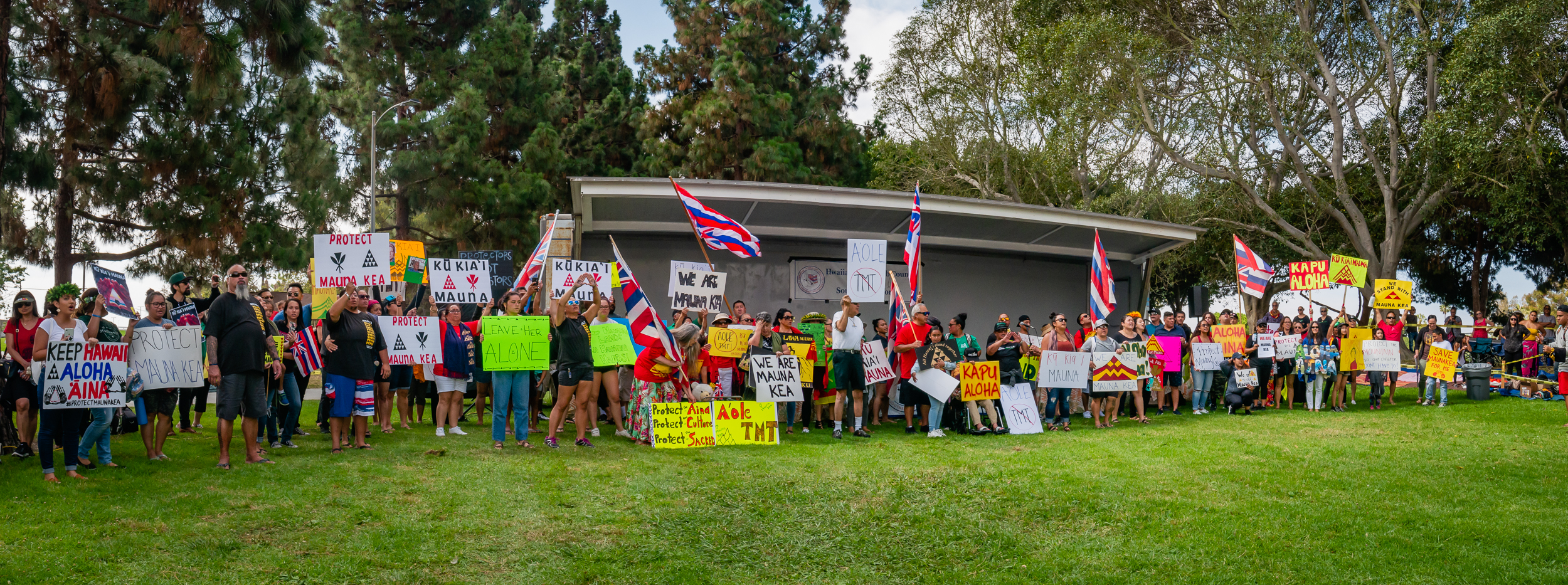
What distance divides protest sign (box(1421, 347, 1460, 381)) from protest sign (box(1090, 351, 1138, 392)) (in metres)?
6.73

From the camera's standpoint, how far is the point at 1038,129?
108 feet

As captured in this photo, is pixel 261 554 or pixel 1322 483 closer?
pixel 261 554

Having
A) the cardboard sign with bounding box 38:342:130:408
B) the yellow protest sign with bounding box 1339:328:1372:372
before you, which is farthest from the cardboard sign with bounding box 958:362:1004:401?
the cardboard sign with bounding box 38:342:130:408

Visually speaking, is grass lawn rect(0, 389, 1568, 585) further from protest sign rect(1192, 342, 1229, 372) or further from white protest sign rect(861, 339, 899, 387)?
protest sign rect(1192, 342, 1229, 372)

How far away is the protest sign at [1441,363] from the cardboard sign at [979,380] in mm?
8829

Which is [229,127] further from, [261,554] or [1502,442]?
[1502,442]

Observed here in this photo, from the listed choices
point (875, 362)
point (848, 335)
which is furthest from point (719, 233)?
point (875, 362)

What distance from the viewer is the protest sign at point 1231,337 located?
1531 centimetres

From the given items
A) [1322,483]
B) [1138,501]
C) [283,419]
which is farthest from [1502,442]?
[283,419]

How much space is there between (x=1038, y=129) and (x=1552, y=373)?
17.7 m

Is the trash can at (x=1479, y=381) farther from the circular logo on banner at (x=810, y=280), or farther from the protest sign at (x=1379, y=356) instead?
→ the circular logo on banner at (x=810, y=280)

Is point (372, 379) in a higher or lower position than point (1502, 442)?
higher

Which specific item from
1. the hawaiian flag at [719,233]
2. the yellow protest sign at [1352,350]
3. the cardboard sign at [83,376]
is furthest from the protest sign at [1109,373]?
the cardboard sign at [83,376]

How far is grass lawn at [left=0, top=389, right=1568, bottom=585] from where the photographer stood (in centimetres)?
622
